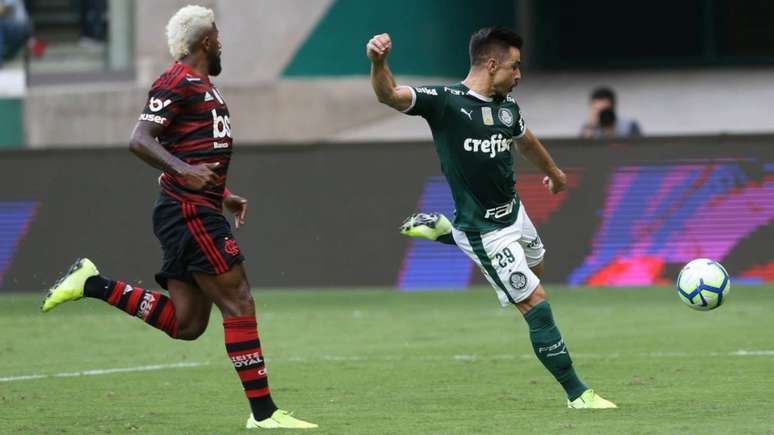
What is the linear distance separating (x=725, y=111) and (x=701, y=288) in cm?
1473

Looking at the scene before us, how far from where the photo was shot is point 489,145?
8203 mm

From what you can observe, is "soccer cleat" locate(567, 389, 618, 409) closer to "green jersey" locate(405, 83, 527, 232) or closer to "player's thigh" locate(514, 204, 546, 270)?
"player's thigh" locate(514, 204, 546, 270)

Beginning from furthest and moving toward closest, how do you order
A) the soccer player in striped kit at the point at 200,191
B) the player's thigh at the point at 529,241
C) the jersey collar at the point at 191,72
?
the player's thigh at the point at 529,241 < the jersey collar at the point at 191,72 < the soccer player in striped kit at the point at 200,191

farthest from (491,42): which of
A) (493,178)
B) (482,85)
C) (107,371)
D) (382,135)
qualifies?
(382,135)

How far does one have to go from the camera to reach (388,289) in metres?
16.1

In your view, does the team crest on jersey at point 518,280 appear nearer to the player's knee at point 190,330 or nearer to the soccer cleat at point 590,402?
the soccer cleat at point 590,402

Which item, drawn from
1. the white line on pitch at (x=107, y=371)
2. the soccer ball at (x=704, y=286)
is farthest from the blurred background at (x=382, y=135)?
the soccer ball at (x=704, y=286)

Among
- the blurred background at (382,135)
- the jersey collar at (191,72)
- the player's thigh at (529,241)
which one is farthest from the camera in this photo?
the blurred background at (382,135)

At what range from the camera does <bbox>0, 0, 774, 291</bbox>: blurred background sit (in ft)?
51.4

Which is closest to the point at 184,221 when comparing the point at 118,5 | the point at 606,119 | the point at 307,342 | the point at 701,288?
the point at 701,288

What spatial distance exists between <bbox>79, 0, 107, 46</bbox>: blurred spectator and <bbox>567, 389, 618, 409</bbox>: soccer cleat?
1552 centimetres

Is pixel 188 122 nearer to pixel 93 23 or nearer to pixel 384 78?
pixel 384 78

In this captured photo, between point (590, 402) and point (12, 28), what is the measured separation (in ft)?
55.0

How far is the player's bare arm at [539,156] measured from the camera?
8.63 m
